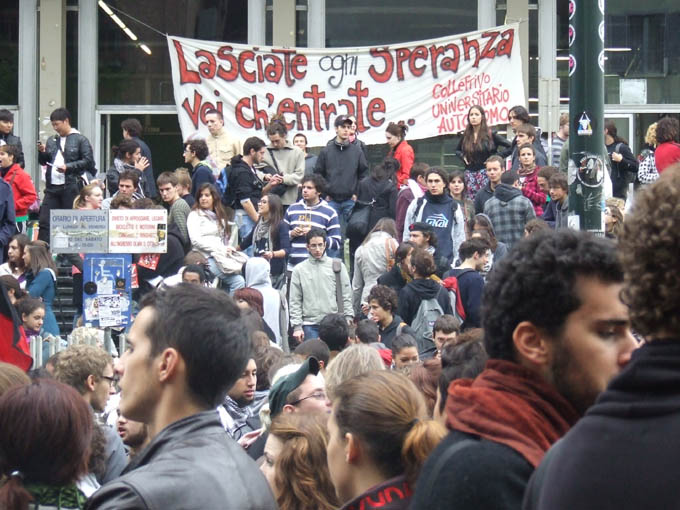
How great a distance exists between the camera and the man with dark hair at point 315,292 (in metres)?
11.6

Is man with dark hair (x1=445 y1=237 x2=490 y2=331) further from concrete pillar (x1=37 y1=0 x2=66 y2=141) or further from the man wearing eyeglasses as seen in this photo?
concrete pillar (x1=37 y1=0 x2=66 y2=141)

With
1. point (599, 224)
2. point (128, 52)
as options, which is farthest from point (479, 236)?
point (128, 52)

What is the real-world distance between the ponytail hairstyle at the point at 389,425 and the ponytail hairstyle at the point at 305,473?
57 cm

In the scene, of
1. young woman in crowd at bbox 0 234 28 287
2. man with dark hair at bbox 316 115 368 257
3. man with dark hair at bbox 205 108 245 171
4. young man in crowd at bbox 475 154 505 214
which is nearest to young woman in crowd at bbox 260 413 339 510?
young woman in crowd at bbox 0 234 28 287

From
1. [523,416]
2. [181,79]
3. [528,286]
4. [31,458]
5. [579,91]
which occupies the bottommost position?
[31,458]

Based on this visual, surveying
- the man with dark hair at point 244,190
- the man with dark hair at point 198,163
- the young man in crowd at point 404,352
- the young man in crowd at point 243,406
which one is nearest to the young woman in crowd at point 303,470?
the young man in crowd at point 243,406

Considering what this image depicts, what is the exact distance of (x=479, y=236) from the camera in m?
10.8

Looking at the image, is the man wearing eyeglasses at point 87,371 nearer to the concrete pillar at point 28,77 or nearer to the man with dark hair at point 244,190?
the man with dark hair at point 244,190

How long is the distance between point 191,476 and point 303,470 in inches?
46.6

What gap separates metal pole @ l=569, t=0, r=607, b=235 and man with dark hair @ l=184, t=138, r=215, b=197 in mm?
8160

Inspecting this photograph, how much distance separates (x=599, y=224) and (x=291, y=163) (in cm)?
839

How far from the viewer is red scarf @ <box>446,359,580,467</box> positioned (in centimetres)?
257

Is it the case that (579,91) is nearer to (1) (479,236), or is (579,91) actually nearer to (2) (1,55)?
(1) (479,236)

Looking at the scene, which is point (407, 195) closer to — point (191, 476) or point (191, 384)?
point (191, 384)
